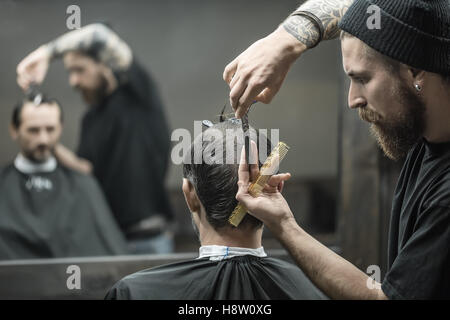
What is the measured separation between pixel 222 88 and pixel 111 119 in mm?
1233

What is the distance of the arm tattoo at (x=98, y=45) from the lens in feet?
14.1

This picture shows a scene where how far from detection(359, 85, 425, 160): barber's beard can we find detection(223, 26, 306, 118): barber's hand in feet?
0.87

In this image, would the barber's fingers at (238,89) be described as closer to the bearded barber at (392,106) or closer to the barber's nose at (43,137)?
the bearded barber at (392,106)

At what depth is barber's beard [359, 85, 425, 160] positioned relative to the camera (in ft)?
5.30

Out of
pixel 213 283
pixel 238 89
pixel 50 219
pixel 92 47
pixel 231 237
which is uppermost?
pixel 92 47

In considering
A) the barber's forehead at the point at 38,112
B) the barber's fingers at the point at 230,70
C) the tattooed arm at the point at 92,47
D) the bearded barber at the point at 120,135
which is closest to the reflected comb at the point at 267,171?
the barber's fingers at the point at 230,70

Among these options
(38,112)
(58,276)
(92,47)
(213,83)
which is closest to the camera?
(58,276)

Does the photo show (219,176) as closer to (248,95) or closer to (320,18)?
(248,95)

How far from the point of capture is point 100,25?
14.7ft

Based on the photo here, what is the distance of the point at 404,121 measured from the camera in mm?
1631

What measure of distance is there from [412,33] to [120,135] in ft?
11.1

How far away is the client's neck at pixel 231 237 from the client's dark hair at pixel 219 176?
19 millimetres

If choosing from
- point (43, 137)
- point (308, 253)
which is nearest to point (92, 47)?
point (43, 137)
